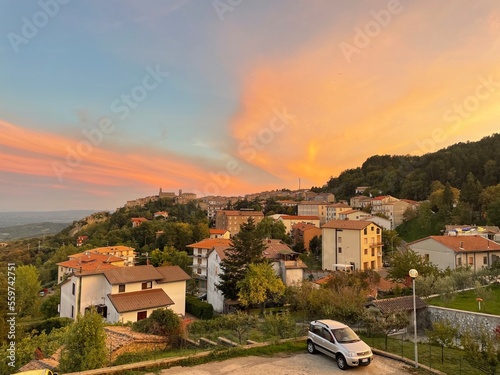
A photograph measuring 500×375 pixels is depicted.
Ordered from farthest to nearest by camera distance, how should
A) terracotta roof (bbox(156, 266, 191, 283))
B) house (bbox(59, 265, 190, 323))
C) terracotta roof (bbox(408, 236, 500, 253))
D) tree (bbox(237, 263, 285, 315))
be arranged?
terracotta roof (bbox(408, 236, 500, 253)), terracotta roof (bbox(156, 266, 191, 283)), tree (bbox(237, 263, 285, 315)), house (bbox(59, 265, 190, 323))

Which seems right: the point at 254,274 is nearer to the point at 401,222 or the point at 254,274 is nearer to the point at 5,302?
the point at 5,302

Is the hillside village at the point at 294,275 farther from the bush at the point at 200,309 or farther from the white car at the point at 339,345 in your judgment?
the white car at the point at 339,345

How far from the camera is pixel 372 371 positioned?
10.5 meters

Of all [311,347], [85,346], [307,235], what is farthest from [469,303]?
[307,235]

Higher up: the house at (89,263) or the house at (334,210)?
the house at (334,210)

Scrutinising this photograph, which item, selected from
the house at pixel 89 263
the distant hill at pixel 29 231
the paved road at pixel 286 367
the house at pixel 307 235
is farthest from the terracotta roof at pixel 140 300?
the distant hill at pixel 29 231

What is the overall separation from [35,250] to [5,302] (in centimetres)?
7334

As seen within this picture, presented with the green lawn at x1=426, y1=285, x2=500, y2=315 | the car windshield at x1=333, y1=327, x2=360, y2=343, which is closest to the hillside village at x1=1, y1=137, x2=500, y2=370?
the green lawn at x1=426, y1=285, x2=500, y2=315

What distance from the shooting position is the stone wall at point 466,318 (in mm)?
16828

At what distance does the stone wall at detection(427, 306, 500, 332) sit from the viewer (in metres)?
16.8

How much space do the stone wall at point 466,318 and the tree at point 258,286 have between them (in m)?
12.1

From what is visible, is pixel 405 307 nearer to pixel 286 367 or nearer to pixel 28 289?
pixel 286 367

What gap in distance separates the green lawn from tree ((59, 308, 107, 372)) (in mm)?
19319

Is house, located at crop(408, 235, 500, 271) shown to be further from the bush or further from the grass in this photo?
the grass
